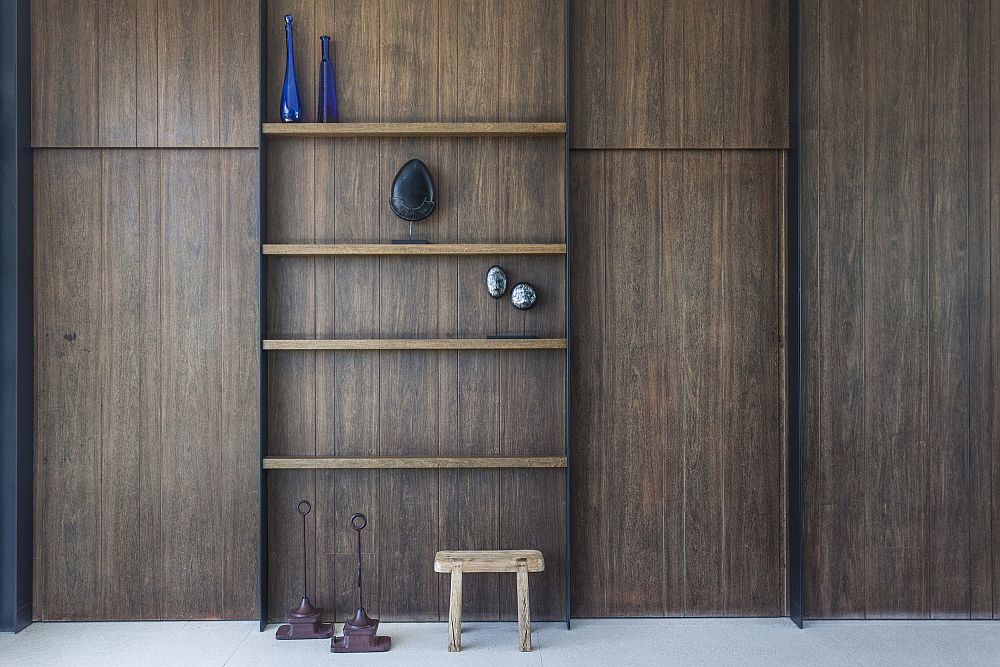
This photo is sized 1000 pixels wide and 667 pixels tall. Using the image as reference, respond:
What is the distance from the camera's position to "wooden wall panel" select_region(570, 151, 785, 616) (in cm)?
328

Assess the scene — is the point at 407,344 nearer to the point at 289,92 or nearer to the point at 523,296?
the point at 523,296

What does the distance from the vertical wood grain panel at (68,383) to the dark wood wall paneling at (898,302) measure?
10.0 ft

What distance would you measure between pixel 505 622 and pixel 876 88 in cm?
277

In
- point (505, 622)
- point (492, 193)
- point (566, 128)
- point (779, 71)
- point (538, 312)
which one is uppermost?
point (779, 71)

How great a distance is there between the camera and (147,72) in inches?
127

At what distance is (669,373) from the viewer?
329 cm

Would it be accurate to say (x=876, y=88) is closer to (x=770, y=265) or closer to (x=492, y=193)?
(x=770, y=265)

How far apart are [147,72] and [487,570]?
2518mm

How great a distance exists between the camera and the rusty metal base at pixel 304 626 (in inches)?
120

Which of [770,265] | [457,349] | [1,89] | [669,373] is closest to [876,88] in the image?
Answer: [770,265]

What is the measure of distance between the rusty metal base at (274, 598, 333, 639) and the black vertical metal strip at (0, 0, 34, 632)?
1117mm

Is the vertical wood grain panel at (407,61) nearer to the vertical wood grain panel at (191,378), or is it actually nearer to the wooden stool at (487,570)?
the vertical wood grain panel at (191,378)

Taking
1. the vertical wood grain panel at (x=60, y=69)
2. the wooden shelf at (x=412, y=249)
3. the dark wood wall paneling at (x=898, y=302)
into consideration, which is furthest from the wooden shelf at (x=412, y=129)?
the dark wood wall paneling at (x=898, y=302)

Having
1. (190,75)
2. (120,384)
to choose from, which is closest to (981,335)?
(190,75)
